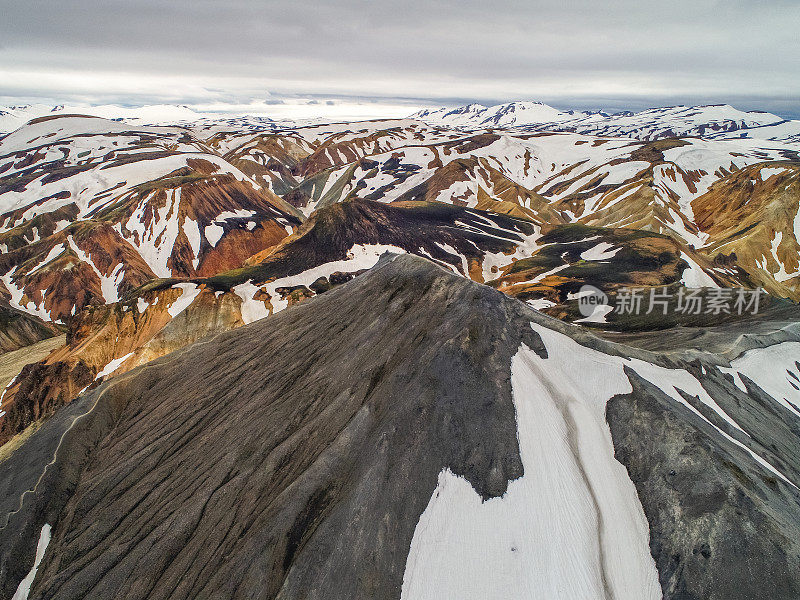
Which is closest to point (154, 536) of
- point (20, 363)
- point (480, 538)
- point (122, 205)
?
point (480, 538)

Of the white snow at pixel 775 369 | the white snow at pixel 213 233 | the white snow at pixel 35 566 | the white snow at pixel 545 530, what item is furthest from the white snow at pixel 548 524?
the white snow at pixel 213 233

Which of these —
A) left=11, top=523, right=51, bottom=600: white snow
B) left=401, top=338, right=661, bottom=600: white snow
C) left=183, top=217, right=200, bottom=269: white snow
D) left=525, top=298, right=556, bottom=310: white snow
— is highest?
Answer: left=401, top=338, right=661, bottom=600: white snow

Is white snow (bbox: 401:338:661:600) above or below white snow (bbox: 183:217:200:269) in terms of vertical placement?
above

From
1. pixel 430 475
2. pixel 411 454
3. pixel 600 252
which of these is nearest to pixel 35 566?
pixel 411 454

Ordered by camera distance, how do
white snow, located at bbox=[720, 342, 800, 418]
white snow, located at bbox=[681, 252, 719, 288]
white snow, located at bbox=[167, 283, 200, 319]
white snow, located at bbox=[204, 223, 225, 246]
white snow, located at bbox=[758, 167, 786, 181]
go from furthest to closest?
white snow, located at bbox=[758, 167, 786, 181], white snow, located at bbox=[204, 223, 225, 246], white snow, located at bbox=[681, 252, 719, 288], white snow, located at bbox=[167, 283, 200, 319], white snow, located at bbox=[720, 342, 800, 418]

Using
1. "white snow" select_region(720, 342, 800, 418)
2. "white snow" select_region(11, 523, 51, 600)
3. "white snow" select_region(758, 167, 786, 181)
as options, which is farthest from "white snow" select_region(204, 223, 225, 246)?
"white snow" select_region(758, 167, 786, 181)

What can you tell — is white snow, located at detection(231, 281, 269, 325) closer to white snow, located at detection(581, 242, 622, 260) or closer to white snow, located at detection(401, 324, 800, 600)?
white snow, located at detection(401, 324, 800, 600)

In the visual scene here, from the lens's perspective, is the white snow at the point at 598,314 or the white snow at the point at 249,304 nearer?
the white snow at the point at 598,314

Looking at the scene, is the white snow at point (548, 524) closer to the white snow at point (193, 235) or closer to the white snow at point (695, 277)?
the white snow at point (695, 277)
